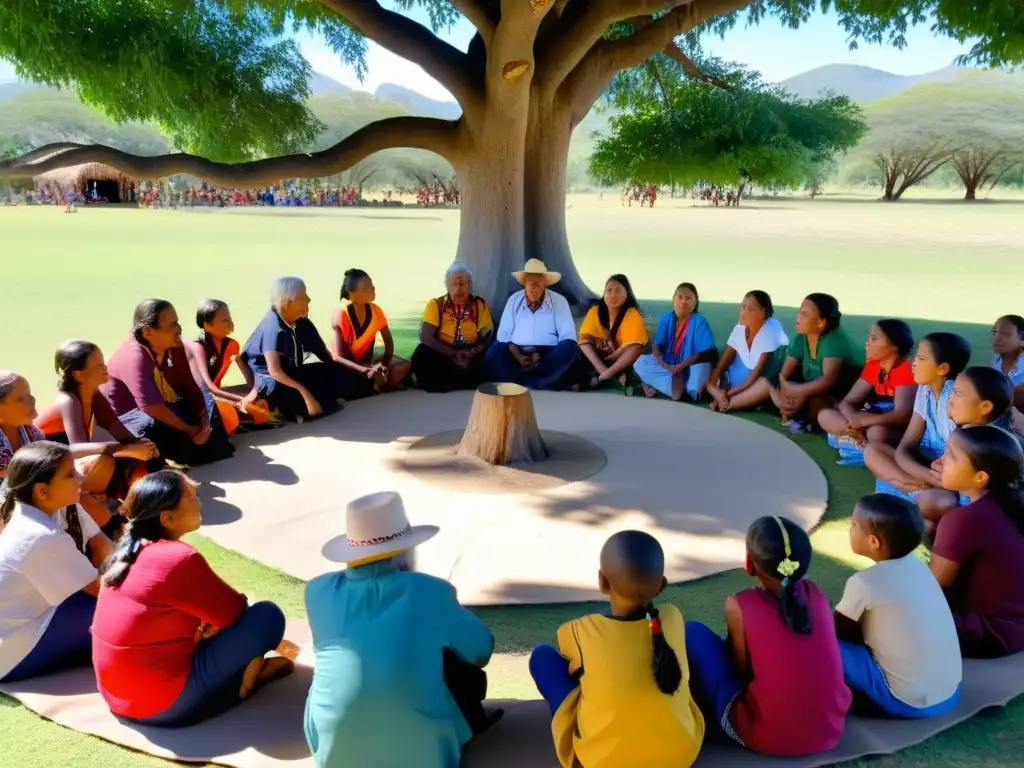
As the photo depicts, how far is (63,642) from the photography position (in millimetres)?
3234

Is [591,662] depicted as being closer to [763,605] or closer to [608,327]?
[763,605]

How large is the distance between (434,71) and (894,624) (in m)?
8.61

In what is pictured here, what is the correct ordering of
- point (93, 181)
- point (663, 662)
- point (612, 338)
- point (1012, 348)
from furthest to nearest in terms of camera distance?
point (93, 181) → point (612, 338) → point (1012, 348) → point (663, 662)

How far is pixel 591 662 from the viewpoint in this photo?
8.01 feet

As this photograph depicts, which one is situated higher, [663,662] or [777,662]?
[663,662]

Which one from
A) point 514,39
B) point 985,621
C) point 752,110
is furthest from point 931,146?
point 985,621

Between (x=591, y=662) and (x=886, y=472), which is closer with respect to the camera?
(x=591, y=662)

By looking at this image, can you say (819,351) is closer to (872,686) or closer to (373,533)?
(872,686)

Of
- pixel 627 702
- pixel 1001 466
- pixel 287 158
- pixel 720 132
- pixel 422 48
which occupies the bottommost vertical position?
pixel 627 702

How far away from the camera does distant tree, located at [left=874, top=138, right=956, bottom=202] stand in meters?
76.8

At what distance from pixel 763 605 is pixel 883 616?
1.71 feet

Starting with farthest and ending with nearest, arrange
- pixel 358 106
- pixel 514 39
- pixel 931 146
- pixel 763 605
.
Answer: pixel 358 106 < pixel 931 146 < pixel 514 39 < pixel 763 605

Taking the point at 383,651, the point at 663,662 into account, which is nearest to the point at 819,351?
the point at 663,662

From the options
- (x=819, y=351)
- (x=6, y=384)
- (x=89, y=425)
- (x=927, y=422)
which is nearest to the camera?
(x=6, y=384)
